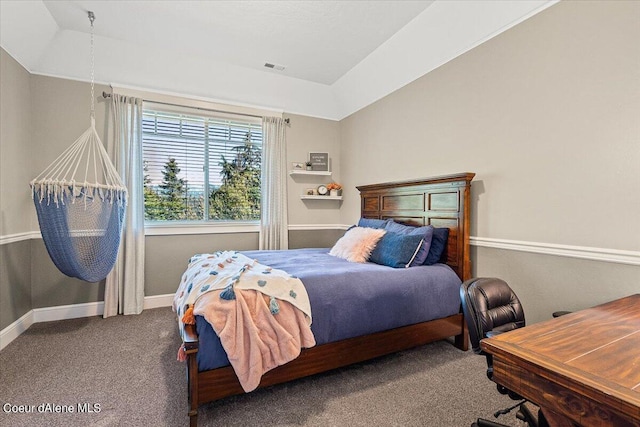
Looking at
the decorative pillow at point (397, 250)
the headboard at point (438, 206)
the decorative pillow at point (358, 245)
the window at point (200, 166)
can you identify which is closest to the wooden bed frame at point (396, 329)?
the headboard at point (438, 206)

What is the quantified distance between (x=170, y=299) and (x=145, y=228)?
924 mm

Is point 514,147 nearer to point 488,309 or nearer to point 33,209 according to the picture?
point 488,309

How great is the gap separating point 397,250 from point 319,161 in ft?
7.51

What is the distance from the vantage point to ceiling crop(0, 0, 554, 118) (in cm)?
257

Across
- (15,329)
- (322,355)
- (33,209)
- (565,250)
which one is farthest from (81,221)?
(565,250)

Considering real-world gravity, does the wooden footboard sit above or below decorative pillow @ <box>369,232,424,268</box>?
below

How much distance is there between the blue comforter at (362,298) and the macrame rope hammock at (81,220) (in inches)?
57.7

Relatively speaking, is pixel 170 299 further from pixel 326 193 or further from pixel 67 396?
pixel 326 193

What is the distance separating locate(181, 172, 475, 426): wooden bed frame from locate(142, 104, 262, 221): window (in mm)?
1714

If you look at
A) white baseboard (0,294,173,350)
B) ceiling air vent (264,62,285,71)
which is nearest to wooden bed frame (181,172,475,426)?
ceiling air vent (264,62,285,71)

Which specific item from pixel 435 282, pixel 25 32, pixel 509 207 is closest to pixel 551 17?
pixel 509 207

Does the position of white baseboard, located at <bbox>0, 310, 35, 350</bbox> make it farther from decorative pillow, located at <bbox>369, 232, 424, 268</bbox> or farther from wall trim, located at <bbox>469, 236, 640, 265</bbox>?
wall trim, located at <bbox>469, 236, 640, 265</bbox>

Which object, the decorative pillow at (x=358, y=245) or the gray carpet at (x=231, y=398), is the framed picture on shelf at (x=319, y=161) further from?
the gray carpet at (x=231, y=398)

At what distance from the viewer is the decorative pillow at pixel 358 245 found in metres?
2.77
